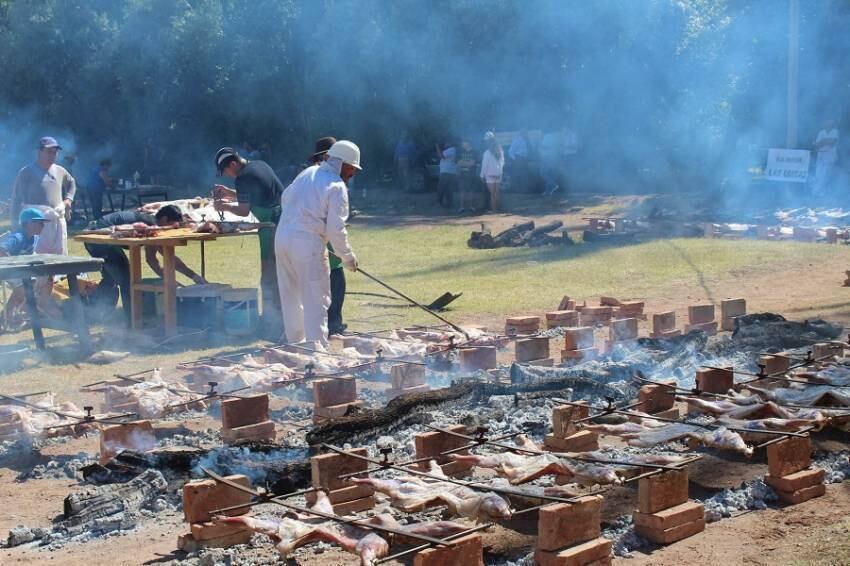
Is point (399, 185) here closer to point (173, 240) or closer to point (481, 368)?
point (173, 240)

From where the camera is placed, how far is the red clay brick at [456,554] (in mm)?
3633

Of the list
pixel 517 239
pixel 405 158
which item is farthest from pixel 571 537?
pixel 405 158

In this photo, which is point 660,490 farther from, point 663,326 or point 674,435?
point 663,326

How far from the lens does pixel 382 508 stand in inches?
189

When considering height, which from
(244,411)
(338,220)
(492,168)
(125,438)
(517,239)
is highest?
(492,168)

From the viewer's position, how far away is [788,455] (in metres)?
4.84

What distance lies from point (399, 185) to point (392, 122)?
1.88 metres

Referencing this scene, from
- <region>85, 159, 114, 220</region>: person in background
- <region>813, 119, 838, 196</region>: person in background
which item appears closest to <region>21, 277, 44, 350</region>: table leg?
<region>85, 159, 114, 220</region>: person in background

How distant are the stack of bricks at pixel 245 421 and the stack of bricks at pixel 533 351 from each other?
2.57 m

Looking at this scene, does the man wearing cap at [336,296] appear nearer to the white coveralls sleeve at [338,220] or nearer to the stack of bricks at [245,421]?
the white coveralls sleeve at [338,220]

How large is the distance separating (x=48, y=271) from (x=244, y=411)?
165 inches

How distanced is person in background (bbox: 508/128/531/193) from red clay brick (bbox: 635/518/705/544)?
22913mm

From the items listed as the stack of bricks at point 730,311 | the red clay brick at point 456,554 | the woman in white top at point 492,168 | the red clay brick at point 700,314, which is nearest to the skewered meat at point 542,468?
the red clay brick at point 456,554

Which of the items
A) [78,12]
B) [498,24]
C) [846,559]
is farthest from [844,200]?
[78,12]
